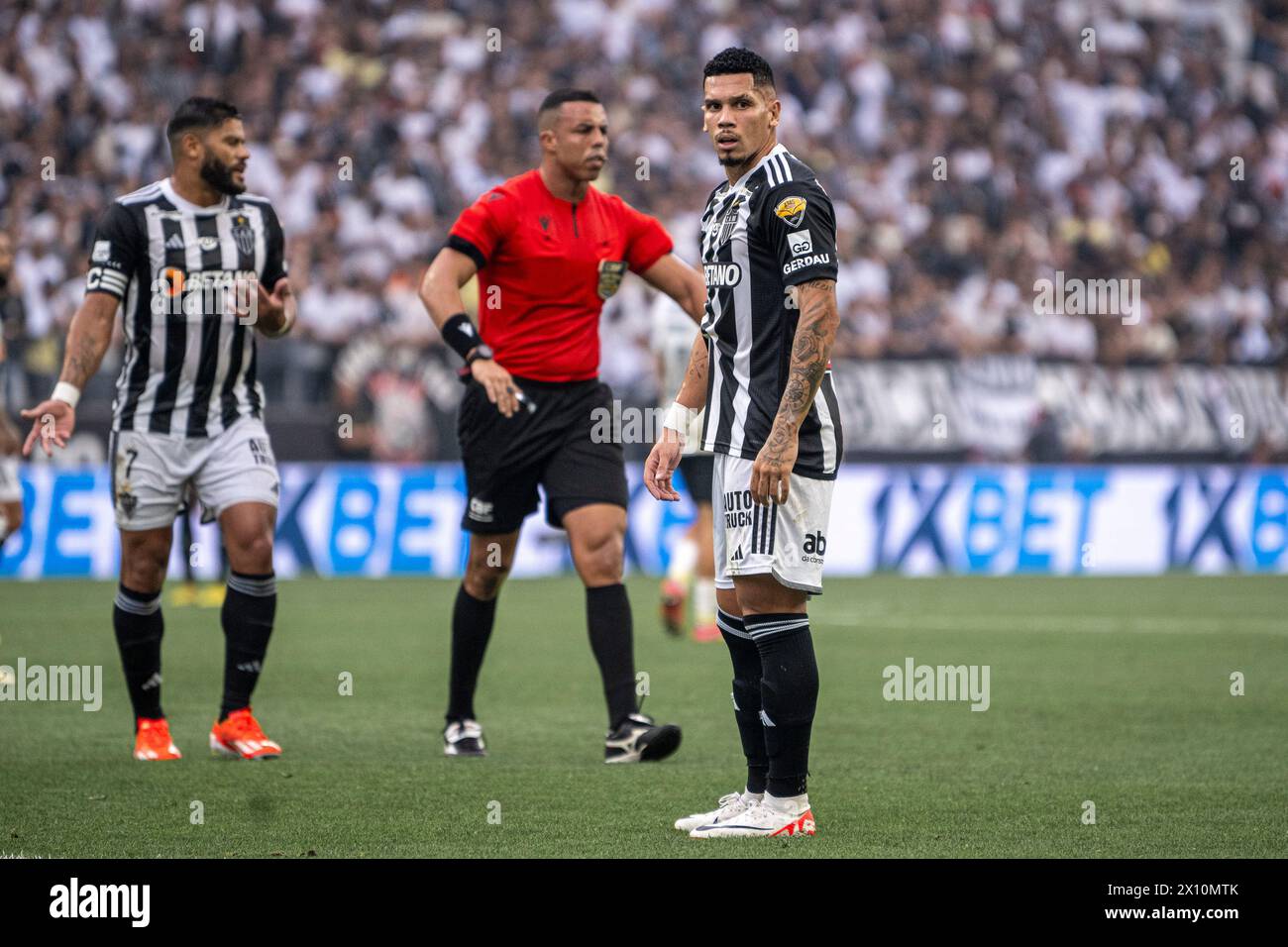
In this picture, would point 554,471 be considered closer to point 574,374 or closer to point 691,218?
point 574,374

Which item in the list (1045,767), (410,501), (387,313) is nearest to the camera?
(1045,767)

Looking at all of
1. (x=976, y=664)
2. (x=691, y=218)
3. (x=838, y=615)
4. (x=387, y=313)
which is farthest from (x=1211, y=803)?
(x=691, y=218)

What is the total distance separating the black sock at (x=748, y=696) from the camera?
18.5 feet

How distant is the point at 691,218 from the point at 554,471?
47.0 feet

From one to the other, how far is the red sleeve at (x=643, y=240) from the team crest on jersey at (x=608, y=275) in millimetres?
81

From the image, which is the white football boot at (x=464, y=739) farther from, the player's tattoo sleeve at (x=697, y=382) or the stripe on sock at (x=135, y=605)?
the player's tattoo sleeve at (x=697, y=382)

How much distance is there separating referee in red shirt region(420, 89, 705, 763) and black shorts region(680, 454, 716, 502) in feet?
14.0

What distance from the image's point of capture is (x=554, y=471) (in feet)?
23.7

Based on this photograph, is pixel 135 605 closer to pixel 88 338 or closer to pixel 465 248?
pixel 88 338

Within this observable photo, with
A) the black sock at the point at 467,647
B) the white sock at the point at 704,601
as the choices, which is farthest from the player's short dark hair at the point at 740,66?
the white sock at the point at 704,601

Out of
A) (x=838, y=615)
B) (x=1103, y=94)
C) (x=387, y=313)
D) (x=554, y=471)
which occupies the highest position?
(x=1103, y=94)

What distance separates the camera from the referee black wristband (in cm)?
670

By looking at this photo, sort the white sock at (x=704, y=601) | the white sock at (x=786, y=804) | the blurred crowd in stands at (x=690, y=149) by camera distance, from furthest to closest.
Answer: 1. the blurred crowd in stands at (x=690, y=149)
2. the white sock at (x=704, y=601)
3. the white sock at (x=786, y=804)

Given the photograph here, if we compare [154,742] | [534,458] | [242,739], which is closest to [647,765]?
[534,458]
